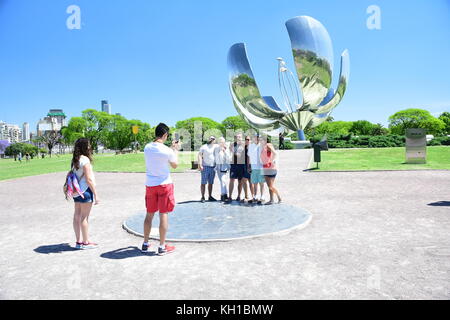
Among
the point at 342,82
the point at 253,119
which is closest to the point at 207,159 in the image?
the point at 342,82

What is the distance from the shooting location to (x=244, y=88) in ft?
113

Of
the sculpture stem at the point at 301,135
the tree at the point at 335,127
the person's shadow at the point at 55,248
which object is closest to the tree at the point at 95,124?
the sculpture stem at the point at 301,135

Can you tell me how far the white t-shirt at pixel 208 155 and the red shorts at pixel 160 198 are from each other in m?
3.61

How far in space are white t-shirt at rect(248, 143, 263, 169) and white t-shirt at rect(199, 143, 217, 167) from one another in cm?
96

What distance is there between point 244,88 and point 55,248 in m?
31.7

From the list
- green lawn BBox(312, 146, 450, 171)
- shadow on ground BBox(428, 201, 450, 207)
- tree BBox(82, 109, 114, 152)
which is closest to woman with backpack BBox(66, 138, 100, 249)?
shadow on ground BBox(428, 201, 450, 207)

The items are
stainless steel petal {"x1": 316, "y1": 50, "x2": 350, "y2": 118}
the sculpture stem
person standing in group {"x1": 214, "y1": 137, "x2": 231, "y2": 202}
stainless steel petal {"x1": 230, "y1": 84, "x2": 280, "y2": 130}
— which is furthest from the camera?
the sculpture stem

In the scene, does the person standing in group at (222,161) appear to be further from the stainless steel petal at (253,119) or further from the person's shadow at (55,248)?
the stainless steel petal at (253,119)

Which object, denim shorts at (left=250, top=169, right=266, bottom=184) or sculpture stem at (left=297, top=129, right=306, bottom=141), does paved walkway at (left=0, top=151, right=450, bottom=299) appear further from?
sculpture stem at (left=297, top=129, right=306, bottom=141)

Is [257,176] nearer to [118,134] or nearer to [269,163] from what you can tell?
[269,163]

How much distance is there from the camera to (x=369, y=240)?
4684 mm

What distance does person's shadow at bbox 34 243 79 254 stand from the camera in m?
4.57
